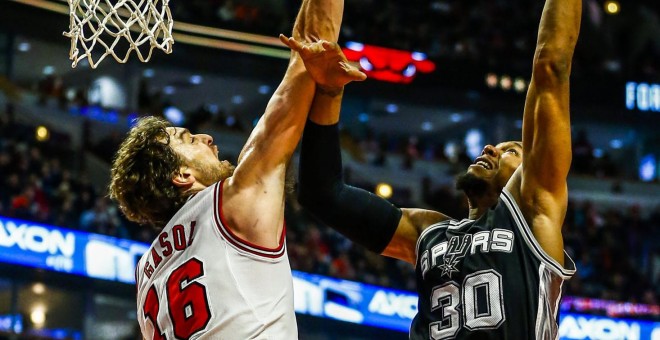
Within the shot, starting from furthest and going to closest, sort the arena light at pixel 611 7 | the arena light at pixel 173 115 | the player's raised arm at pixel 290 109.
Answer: the arena light at pixel 611 7
the arena light at pixel 173 115
the player's raised arm at pixel 290 109

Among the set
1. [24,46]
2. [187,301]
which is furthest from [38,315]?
[187,301]

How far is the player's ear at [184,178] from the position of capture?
3779 millimetres

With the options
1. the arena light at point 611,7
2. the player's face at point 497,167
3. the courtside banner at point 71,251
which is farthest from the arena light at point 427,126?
the player's face at point 497,167

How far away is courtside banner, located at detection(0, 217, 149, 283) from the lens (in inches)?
558

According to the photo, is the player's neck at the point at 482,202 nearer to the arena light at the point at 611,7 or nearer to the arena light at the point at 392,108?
the arena light at the point at 392,108

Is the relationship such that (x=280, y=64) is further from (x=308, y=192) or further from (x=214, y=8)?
(x=308, y=192)

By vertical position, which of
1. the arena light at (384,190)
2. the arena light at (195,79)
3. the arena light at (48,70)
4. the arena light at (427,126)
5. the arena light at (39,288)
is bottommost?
the arena light at (39,288)

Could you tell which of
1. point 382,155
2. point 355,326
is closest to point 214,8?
point 382,155

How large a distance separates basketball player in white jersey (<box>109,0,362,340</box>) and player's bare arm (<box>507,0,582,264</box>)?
3.14 feet

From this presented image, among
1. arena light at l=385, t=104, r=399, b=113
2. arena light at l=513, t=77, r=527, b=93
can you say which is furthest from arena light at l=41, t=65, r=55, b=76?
arena light at l=513, t=77, r=527, b=93

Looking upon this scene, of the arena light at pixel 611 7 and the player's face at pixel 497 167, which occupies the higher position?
the player's face at pixel 497 167

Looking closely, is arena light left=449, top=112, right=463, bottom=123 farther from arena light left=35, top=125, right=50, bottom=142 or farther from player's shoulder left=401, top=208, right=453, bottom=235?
player's shoulder left=401, top=208, right=453, bottom=235

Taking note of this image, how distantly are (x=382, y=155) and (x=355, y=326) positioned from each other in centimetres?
769

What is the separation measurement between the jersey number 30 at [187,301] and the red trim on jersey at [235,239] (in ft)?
0.47
